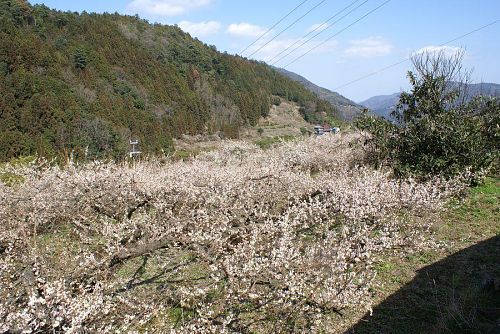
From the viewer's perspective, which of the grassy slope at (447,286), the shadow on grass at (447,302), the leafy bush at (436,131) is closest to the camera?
the shadow on grass at (447,302)

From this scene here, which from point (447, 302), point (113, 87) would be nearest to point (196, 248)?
point (447, 302)

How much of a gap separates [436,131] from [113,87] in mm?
47911

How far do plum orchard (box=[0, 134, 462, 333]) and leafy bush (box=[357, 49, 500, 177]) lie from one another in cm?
103

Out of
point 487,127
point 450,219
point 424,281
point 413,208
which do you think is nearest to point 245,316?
point 424,281

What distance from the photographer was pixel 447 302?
505 cm

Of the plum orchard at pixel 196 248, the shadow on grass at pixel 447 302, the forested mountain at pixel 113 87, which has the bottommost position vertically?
the shadow on grass at pixel 447 302

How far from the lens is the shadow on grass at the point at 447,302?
4.49 metres

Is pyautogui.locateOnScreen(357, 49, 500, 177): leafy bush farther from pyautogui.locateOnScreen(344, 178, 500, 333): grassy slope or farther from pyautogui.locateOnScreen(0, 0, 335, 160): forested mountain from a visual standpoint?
pyautogui.locateOnScreen(0, 0, 335, 160): forested mountain

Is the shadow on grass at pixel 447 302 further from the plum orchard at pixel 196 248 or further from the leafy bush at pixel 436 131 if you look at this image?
the leafy bush at pixel 436 131

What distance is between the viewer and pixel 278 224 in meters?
6.56

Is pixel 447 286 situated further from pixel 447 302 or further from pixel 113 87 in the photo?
pixel 113 87

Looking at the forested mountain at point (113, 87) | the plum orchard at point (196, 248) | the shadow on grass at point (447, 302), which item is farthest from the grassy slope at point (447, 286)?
the forested mountain at point (113, 87)

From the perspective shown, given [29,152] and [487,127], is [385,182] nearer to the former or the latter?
[487,127]

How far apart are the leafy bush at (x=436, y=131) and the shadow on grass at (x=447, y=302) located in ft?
13.4
